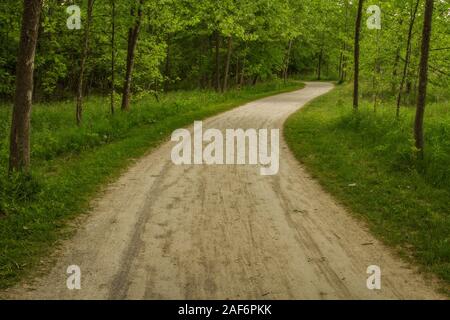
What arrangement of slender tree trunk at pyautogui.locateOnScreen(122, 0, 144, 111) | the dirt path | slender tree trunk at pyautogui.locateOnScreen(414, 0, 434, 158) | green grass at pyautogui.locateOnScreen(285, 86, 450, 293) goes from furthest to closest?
slender tree trunk at pyautogui.locateOnScreen(122, 0, 144, 111) → slender tree trunk at pyautogui.locateOnScreen(414, 0, 434, 158) → green grass at pyautogui.locateOnScreen(285, 86, 450, 293) → the dirt path

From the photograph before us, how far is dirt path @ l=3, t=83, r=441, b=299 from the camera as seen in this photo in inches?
234

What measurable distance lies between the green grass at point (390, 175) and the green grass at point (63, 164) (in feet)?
18.7

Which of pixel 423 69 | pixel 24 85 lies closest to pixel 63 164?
pixel 24 85

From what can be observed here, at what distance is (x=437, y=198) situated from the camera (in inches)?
381

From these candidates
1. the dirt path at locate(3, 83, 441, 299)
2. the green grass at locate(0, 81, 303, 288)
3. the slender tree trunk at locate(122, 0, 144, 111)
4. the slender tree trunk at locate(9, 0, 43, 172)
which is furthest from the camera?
the slender tree trunk at locate(122, 0, 144, 111)

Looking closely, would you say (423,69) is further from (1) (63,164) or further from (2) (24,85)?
(1) (63,164)

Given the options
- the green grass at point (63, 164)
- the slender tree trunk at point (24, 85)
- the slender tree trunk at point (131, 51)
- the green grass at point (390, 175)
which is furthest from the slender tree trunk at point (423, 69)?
the slender tree trunk at point (131, 51)

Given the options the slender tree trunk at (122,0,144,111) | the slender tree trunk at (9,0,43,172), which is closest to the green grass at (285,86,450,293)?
the slender tree trunk at (9,0,43,172)

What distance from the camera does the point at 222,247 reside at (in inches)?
286

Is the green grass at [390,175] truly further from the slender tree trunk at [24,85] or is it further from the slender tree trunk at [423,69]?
the slender tree trunk at [24,85]

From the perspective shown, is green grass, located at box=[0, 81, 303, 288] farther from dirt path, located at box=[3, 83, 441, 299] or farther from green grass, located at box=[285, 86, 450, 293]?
green grass, located at box=[285, 86, 450, 293]

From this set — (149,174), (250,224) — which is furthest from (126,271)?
(149,174)

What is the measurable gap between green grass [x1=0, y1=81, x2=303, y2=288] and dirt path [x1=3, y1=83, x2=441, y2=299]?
528 mm

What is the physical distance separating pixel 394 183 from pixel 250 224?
440 cm
